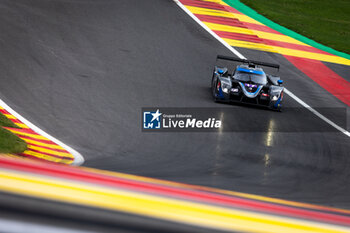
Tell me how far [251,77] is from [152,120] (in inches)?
135

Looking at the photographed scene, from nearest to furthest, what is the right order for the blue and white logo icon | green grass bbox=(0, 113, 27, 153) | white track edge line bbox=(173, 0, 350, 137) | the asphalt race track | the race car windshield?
Result: green grass bbox=(0, 113, 27, 153)
the asphalt race track
the blue and white logo icon
white track edge line bbox=(173, 0, 350, 137)
the race car windshield

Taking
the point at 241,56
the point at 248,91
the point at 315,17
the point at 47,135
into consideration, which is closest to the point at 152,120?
the point at 47,135

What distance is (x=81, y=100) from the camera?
464 inches

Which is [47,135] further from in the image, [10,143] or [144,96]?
[144,96]

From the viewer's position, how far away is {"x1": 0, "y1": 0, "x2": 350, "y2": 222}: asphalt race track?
8820mm

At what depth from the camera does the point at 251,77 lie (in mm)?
13602

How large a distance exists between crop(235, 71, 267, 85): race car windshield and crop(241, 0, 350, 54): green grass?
23.8 feet

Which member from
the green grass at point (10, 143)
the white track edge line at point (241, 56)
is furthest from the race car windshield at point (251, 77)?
the green grass at point (10, 143)

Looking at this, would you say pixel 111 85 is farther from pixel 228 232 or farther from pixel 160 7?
pixel 228 232

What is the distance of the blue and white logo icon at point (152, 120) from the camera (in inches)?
432

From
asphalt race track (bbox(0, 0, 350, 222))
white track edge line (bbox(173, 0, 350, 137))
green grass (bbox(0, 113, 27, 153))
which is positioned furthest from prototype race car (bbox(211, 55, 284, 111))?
green grass (bbox(0, 113, 27, 153))

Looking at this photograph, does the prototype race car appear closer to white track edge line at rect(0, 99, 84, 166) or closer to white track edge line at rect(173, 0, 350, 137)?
white track edge line at rect(173, 0, 350, 137)

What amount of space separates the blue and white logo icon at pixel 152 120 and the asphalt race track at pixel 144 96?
0.19m

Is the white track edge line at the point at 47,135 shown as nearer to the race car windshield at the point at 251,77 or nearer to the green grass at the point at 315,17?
the race car windshield at the point at 251,77
